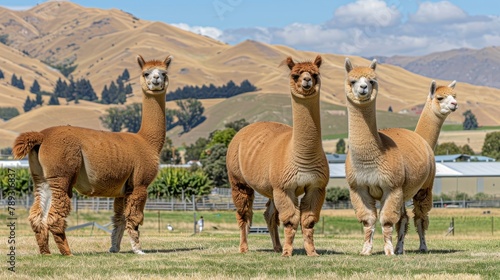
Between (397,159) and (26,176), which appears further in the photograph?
(26,176)

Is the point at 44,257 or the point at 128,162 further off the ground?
the point at 128,162

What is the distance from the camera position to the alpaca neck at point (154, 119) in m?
21.3

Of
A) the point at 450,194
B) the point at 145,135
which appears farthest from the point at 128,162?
the point at 450,194

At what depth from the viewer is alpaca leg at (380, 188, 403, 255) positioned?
1930 cm

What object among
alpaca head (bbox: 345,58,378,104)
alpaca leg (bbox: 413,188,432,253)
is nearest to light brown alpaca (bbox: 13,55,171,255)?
alpaca head (bbox: 345,58,378,104)

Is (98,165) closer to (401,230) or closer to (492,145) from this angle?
(401,230)

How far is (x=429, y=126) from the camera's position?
77.0 ft

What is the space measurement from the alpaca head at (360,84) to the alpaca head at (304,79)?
0.81 metres

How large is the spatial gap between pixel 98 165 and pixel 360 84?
5.55 meters

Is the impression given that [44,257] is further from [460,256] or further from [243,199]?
[460,256]

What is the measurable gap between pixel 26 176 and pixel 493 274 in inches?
2741

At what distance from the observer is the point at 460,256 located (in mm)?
19578

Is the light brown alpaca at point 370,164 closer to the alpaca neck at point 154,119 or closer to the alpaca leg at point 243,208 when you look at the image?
the alpaca leg at point 243,208

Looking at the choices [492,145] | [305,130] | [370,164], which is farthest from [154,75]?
[492,145]
